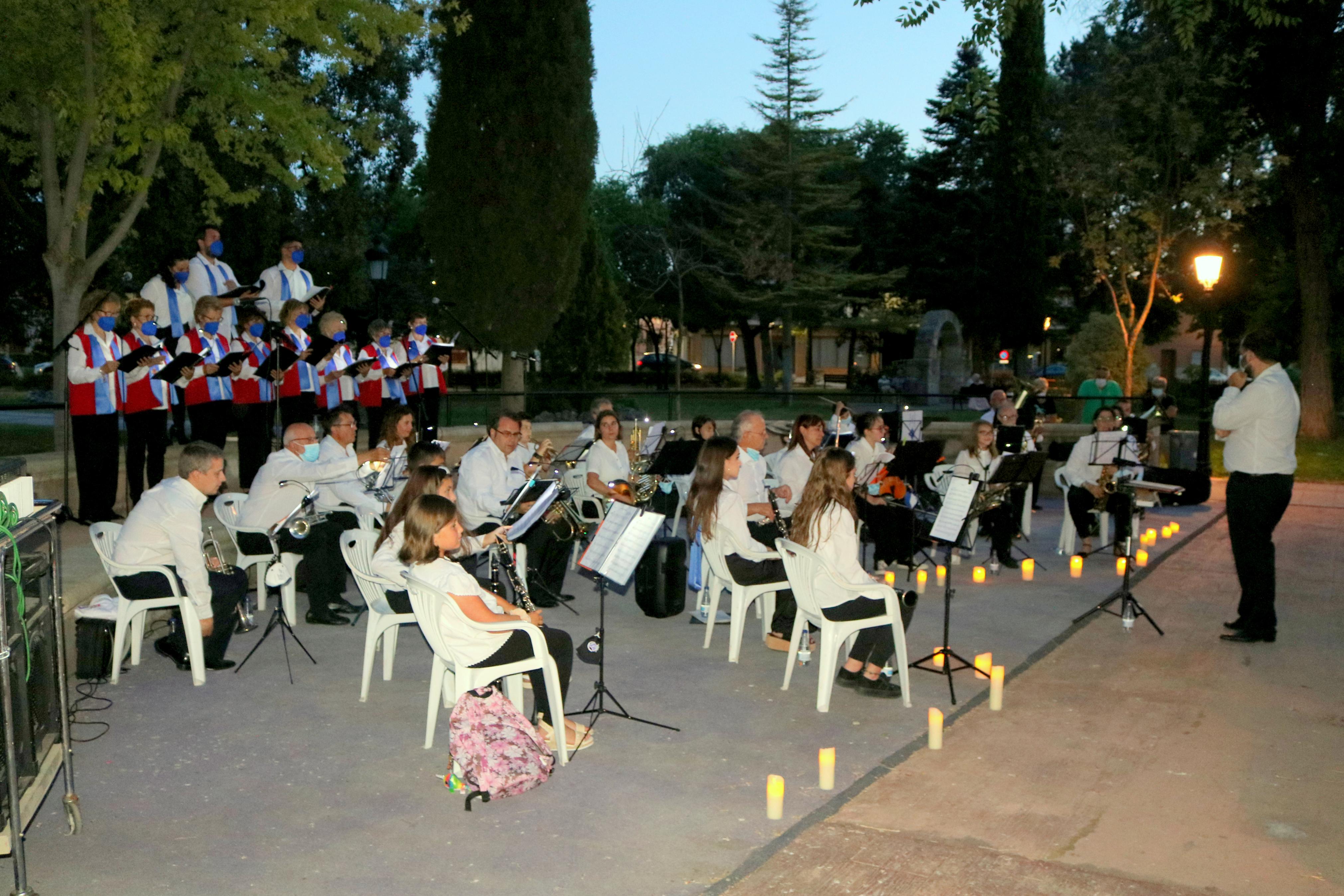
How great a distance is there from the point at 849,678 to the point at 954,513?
4.89ft

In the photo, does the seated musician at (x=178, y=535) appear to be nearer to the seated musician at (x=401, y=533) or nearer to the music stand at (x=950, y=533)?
the seated musician at (x=401, y=533)

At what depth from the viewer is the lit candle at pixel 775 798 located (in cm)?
503

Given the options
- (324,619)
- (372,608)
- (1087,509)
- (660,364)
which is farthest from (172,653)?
(660,364)

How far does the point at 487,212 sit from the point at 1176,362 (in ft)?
203

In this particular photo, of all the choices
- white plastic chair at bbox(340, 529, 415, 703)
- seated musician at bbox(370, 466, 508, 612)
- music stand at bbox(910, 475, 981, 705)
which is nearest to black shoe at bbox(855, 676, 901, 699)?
music stand at bbox(910, 475, 981, 705)

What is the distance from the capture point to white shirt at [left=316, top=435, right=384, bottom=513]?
8.61 m

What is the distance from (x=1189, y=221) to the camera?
2783cm

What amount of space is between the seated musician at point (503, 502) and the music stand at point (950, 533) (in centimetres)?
303

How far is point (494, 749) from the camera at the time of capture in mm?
5238

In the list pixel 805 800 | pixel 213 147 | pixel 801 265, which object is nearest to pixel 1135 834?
pixel 805 800

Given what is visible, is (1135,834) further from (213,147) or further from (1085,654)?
(213,147)

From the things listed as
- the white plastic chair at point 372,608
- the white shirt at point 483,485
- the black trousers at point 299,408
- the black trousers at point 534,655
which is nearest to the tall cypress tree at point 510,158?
the black trousers at point 299,408

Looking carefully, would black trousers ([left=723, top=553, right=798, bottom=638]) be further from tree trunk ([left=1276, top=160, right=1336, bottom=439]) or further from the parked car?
the parked car

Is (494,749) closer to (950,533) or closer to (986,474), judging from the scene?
(950,533)
